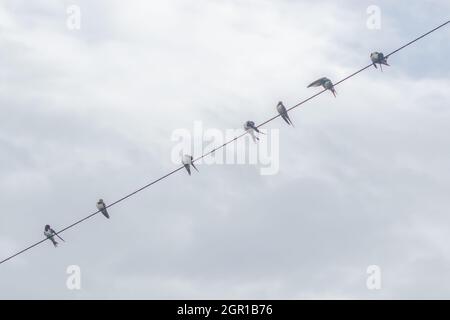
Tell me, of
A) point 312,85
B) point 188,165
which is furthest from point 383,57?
point 188,165

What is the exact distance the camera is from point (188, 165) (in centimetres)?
5678

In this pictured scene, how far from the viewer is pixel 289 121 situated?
5972 cm
